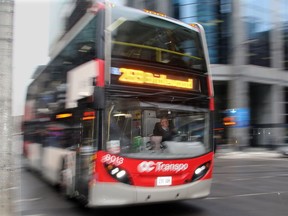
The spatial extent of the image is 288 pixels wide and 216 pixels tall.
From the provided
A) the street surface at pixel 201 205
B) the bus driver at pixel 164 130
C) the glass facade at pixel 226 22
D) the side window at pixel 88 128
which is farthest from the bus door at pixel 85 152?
the glass facade at pixel 226 22

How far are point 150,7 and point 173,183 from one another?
1351 inches

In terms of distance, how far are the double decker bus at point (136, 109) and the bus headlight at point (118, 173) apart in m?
0.02

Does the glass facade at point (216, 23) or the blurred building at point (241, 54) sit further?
the glass facade at point (216, 23)

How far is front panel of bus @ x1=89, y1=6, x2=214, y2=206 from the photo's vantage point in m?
7.09

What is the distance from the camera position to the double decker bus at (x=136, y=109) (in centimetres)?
709

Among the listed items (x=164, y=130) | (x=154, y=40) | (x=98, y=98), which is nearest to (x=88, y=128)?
(x=98, y=98)

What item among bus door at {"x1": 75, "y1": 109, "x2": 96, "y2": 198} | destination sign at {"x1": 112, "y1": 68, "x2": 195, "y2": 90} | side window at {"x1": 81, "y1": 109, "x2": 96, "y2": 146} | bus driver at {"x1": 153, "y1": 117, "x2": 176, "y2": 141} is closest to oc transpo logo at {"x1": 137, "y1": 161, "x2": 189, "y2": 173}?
bus driver at {"x1": 153, "y1": 117, "x2": 176, "y2": 141}

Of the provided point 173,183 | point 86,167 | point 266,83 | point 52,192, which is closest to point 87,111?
point 86,167

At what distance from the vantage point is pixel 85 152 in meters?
7.70

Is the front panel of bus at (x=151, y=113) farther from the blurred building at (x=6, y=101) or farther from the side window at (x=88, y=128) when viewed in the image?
the blurred building at (x=6, y=101)

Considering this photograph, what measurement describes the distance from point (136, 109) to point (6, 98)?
2354 mm

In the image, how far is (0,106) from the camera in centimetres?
595

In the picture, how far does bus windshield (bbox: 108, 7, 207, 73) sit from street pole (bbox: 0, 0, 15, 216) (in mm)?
1900

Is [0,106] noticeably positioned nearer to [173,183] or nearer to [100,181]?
[100,181]
